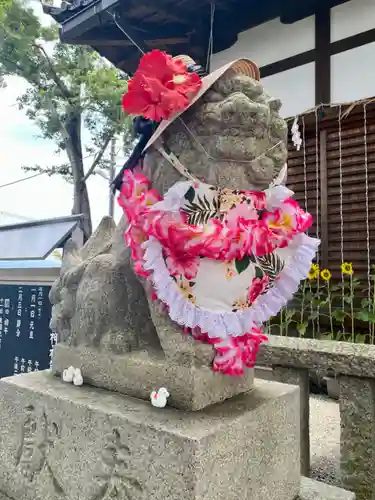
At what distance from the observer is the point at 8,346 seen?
2920 mm

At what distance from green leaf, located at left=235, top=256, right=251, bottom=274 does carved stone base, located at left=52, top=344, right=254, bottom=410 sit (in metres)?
0.31

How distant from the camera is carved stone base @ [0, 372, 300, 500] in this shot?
1.03 metres

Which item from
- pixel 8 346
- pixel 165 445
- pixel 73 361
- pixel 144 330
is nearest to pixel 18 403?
pixel 73 361

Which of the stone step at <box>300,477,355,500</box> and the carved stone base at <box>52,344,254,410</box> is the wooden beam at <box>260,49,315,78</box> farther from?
the stone step at <box>300,477,355,500</box>

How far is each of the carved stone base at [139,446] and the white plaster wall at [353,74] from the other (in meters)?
3.14

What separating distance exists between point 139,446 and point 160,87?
0.99 m

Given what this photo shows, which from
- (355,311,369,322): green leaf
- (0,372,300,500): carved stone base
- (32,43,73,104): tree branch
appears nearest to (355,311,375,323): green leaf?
(355,311,369,322): green leaf

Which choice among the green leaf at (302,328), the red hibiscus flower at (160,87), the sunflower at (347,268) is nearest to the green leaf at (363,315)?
the sunflower at (347,268)

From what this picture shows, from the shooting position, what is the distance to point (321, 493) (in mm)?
1424

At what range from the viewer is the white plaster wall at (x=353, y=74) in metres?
3.62

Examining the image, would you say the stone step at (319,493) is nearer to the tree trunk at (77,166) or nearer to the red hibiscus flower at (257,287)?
the red hibiscus flower at (257,287)

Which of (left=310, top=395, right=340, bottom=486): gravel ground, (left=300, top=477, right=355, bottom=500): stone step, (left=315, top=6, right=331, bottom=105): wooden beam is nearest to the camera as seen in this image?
(left=300, top=477, right=355, bottom=500): stone step

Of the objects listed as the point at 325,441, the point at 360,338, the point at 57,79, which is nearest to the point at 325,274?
the point at 360,338

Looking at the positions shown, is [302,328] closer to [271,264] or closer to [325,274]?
[325,274]
